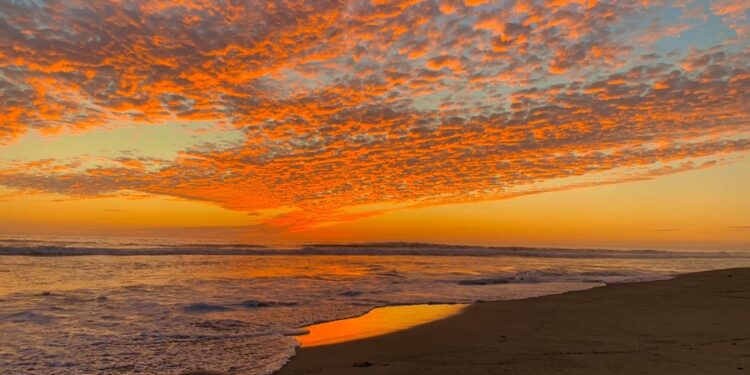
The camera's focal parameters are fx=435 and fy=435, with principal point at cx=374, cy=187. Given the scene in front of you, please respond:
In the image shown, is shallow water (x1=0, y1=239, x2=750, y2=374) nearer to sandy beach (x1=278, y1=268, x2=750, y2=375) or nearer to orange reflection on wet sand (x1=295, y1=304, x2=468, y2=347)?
orange reflection on wet sand (x1=295, y1=304, x2=468, y2=347)

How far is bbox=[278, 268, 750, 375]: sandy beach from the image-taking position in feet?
18.6

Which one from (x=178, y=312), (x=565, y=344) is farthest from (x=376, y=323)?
(x=178, y=312)

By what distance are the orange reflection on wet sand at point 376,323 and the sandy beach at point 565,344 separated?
45 cm

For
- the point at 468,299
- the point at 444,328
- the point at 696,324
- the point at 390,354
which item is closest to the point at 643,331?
the point at 696,324

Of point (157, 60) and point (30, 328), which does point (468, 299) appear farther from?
point (157, 60)

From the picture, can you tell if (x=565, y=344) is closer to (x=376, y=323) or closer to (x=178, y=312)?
(x=376, y=323)

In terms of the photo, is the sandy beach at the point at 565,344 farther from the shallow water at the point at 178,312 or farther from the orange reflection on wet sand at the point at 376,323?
the shallow water at the point at 178,312

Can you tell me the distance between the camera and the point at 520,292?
617 inches

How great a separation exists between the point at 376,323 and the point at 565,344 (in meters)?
4.18

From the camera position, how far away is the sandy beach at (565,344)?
18.6 ft

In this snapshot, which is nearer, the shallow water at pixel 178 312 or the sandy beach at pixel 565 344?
the sandy beach at pixel 565 344

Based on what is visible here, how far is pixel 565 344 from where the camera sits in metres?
6.89

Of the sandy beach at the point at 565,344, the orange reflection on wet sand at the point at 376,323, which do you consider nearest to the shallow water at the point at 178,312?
the orange reflection on wet sand at the point at 376,323

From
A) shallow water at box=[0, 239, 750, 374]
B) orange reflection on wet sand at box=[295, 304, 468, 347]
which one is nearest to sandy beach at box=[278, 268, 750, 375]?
orange reflection on wet sand at box=[295, 304, 468, 347]
